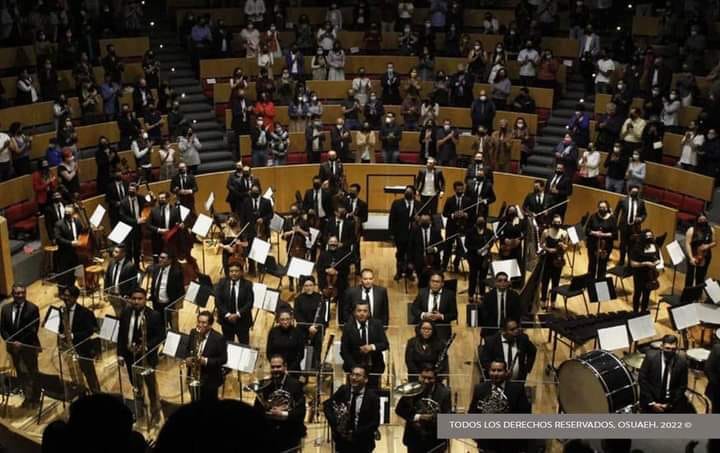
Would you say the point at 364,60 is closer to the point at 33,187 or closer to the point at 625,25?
the point at 625,25

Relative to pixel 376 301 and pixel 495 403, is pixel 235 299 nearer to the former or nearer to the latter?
pixel 376 301

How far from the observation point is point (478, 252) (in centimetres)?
1397

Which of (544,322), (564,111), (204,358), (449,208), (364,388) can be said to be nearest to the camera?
(364,388)

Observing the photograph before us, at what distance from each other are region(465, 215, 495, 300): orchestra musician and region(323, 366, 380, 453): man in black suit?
543 cm

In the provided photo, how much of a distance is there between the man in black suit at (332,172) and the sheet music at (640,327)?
7412mm

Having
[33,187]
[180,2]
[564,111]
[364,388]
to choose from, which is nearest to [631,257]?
[364,388]

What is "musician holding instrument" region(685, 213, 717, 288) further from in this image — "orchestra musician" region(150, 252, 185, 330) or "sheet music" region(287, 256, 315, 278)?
"orchestra musician" region(150, 252, 185, 330)

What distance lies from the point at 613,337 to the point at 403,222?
572 centimetres

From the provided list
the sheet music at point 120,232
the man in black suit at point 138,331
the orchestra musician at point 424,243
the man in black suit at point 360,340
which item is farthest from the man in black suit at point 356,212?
the man in black suit at point 138,331

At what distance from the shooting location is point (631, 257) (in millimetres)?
13727

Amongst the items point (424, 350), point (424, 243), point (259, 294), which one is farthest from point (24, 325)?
point (424, 243)

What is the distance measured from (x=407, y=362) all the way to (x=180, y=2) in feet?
54.6

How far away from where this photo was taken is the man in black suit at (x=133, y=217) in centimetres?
1531

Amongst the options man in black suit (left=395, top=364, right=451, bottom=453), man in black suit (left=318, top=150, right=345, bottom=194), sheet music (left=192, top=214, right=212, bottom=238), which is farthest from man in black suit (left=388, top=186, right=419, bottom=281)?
man in black suit (left=395, top=364, right=451, bottom=453)
